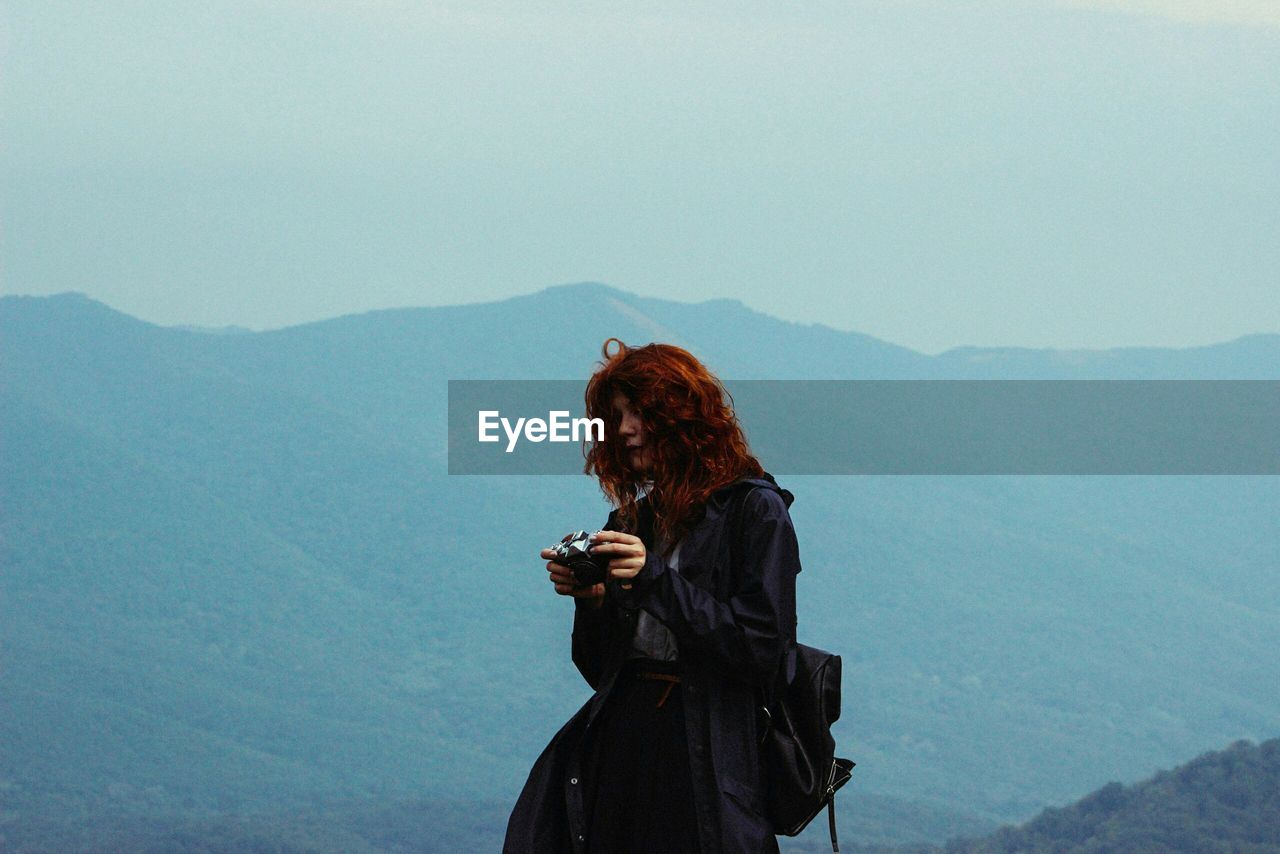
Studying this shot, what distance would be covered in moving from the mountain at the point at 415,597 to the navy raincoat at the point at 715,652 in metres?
16.7

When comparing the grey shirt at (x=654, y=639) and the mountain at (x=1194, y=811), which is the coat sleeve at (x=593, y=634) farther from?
the mountain at (x=1194, y=811)

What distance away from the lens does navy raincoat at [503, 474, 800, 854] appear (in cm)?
201

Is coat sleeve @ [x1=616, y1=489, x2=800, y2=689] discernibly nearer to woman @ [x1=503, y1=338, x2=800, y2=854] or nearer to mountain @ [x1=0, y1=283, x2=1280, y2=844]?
woman @ [x1=503, y1=338, x2=800, y2=854]

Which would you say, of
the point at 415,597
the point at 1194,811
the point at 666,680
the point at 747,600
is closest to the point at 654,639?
the point at 666,680

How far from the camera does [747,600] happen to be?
6.68 ft

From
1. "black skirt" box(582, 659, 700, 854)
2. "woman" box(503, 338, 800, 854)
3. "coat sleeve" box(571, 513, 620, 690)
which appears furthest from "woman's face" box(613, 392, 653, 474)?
"black skirt" box(582, 659, 700, 854)

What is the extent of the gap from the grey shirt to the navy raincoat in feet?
0.04

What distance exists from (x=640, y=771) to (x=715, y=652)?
0.22m

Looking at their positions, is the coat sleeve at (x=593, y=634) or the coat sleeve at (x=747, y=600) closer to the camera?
the coat sleeve at (x=747, y=600)

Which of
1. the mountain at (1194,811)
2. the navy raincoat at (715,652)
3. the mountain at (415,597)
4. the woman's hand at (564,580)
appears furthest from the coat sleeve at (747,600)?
the mountain at (415,597)

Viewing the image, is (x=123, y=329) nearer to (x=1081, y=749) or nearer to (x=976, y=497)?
(x=976, y=497)

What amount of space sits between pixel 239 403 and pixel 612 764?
2231cm

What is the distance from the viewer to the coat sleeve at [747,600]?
6.55 ft

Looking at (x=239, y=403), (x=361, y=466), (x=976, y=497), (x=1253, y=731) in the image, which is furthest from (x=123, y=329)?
(x=1253, y=731)
